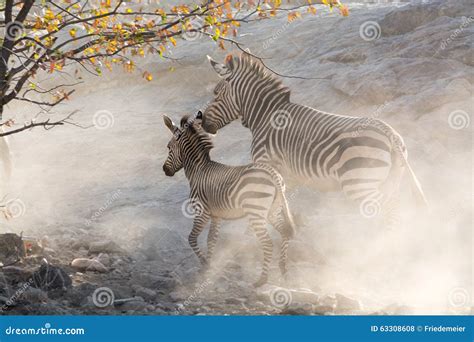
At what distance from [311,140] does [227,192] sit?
5.83 ft

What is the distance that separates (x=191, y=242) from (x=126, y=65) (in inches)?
115

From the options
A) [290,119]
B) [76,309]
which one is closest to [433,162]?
[290,119]

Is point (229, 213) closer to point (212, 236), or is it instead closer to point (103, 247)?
point (212, 236)

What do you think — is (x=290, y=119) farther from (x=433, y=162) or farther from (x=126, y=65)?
(x=433, y=162)

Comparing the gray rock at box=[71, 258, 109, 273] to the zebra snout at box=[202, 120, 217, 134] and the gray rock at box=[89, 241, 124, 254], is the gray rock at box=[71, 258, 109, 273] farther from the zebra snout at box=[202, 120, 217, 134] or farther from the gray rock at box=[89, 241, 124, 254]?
the zebra snout at box=[202, 120, 217, 134]

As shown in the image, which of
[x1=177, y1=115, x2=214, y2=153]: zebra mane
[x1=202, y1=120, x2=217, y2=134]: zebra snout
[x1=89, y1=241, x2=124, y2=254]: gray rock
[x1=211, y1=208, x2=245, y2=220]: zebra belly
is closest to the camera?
[x1=211, y1=208, x2=245, y2=220]: zebra belly

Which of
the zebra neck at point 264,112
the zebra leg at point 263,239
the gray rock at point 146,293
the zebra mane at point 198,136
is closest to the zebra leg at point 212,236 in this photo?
the zebra leg at point 263,239

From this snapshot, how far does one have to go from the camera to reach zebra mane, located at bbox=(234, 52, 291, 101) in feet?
37.6

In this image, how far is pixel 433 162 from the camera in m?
13.4

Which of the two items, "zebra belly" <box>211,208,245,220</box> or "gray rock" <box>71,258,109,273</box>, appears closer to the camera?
"gray rock" <box>71,258,109,273</box>

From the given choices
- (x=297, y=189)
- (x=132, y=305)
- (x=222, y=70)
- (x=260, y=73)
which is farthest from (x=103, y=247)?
(x=297, y=189)

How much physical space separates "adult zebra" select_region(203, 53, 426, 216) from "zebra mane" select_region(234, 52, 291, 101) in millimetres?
18

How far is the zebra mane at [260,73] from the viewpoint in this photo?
11.5 m

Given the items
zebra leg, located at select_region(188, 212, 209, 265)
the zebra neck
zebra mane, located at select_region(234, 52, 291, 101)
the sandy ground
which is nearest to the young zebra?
zebra leg, located at select_region(188, 212, 209, 265)
